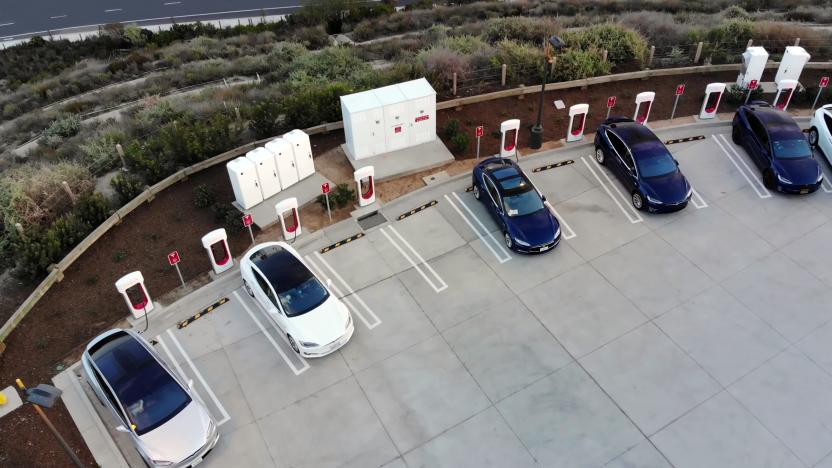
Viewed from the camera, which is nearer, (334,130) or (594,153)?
(594,153)

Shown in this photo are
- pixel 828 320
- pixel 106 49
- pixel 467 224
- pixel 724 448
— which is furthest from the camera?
pixel 106 49

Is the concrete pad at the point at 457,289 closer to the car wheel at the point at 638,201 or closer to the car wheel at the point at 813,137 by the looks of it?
the car wheel at the point at 638,201

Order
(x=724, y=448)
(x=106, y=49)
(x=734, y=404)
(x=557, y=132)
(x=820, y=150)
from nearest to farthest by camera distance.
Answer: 1. (x=724, y=448)
2. (x=734, y=404)
3. (x=820, y=150)
4. (x=557, y=132)
5. (x=106, y=49)

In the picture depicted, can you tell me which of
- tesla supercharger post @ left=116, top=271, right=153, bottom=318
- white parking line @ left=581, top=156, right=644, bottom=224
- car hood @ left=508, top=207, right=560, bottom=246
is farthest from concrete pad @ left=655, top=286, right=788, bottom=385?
tesla supercharger post @ left=116, top=271, right=153, bottom=318

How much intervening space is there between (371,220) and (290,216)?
92.4 inches

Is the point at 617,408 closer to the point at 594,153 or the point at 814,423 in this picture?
the point at 814,423

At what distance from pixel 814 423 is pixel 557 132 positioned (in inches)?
454

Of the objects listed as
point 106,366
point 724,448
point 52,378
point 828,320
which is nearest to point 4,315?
point 52,378

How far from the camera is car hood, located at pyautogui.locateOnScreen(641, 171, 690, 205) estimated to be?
16.2m

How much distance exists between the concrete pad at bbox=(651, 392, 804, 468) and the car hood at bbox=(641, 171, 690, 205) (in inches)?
241

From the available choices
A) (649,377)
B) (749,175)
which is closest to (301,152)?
(649,377)

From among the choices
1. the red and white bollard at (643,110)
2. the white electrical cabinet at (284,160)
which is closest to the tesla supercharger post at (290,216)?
the white electrical cabinet at (284,160)

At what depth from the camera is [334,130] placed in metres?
20.3

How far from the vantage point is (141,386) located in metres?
11.3
